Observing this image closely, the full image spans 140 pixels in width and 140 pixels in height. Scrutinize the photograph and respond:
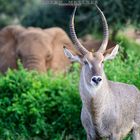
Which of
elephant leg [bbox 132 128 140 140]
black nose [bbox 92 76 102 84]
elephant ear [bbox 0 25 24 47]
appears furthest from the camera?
elephant ear [bbox 0 25 24 47]

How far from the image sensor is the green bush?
15367 mm

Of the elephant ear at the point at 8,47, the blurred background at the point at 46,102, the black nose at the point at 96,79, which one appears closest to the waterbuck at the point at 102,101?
Result: the black nose at the point at 96,79

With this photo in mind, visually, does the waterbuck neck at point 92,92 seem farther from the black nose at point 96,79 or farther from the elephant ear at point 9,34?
the elephant ear at point 9,34

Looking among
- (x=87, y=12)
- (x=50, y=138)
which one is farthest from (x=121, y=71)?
(x=87, y=12)

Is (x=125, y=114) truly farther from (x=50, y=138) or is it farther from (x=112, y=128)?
(x=50, y=138)

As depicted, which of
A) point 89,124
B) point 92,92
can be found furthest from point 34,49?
point 92,92

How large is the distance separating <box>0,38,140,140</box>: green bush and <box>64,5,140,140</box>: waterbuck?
1969mm

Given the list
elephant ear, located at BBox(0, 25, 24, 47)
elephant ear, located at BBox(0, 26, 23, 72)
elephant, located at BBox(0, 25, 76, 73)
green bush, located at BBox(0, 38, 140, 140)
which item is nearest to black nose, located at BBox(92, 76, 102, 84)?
green bush, located at BBox(0, 38, 140, 140)

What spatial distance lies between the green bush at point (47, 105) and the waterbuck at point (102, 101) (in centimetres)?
197

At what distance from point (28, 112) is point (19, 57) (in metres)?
5.69

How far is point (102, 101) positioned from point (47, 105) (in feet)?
9.88

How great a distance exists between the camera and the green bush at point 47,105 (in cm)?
1537

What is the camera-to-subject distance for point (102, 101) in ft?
41.8

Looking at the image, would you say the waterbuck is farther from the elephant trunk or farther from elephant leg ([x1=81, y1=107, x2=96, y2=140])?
the elephant trunk
